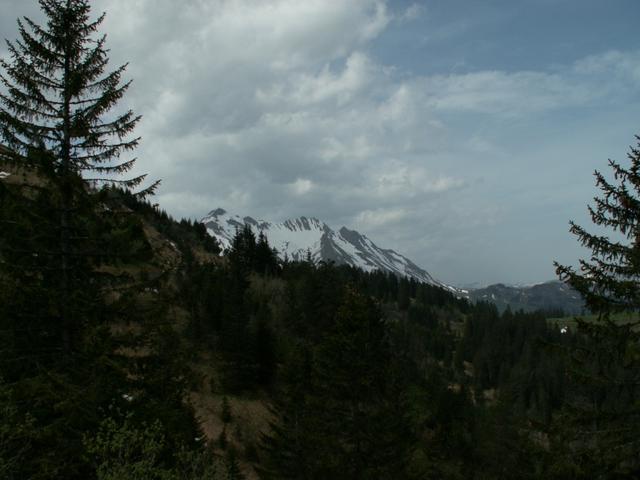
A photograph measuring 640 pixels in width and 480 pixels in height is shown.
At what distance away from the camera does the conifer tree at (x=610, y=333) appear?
10977mm

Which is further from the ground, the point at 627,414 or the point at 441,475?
the point at 627,414

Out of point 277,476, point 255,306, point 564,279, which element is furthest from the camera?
point 255,306

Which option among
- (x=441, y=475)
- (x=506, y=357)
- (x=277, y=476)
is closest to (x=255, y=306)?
(x=441, y=475)

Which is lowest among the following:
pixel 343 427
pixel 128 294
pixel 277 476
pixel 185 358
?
pixel 277 476

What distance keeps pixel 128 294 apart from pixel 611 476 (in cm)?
1202

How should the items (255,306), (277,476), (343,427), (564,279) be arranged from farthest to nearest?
(255,306)
(277,476)
(343,427)
(564,279)

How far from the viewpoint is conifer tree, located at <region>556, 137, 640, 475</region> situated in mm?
10977

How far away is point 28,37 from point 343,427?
734 inches

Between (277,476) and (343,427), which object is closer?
(343,427)

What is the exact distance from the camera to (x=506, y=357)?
14012 cm

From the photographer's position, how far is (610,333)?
446 inches

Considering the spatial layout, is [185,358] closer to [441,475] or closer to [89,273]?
[89,273]

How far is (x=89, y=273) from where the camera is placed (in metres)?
11.4

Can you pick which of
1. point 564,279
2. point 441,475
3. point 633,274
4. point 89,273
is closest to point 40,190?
point 89,273
